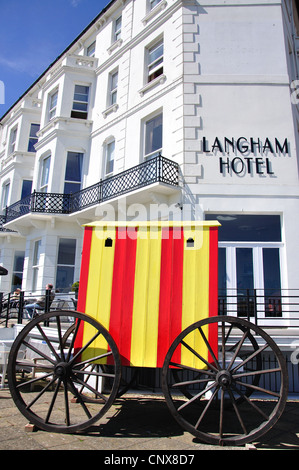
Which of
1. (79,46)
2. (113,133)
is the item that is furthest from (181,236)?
(79,46)

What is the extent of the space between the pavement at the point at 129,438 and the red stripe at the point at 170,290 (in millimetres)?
940

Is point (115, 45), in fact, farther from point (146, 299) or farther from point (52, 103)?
point (146, 299)

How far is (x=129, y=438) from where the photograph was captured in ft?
13.1

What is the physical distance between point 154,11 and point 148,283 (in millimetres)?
13552

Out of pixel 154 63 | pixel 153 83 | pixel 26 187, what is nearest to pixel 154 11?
pixel 154 63

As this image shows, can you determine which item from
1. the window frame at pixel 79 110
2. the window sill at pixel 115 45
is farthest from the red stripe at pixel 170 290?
the window sill at pixel 115 45

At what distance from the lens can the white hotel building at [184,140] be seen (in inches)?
393

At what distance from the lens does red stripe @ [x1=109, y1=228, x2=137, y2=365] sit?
4.28m

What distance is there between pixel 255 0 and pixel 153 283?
1253 centimetres

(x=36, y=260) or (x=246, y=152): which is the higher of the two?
(x=246, y=152)

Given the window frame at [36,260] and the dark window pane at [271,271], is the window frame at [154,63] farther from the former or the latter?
the window frame at [36,260]

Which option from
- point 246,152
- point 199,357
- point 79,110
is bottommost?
point 199,357

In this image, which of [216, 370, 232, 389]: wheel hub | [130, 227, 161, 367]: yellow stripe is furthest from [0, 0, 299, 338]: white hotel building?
[216, 370, 232, 389]: wheel hub

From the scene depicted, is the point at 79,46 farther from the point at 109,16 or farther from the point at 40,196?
the point at 40,196
